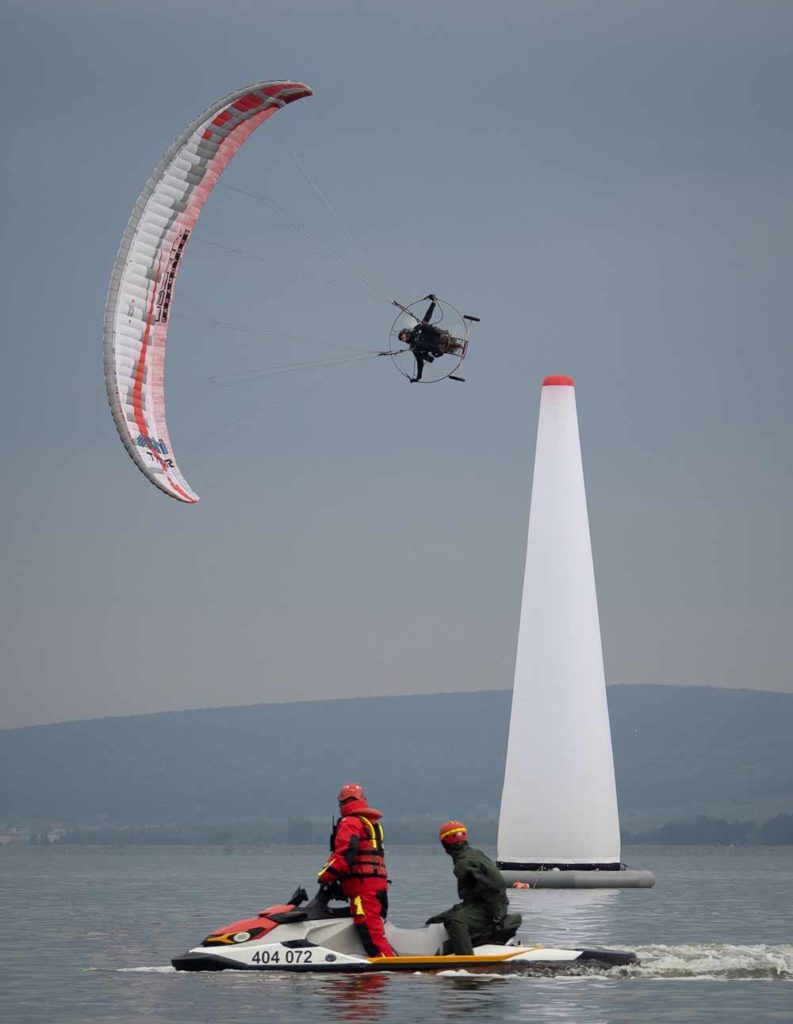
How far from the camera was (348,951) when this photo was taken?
23.2 metres

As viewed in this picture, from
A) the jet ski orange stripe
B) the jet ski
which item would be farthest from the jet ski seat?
the jet ski orange stripe

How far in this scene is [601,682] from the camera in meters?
46.6

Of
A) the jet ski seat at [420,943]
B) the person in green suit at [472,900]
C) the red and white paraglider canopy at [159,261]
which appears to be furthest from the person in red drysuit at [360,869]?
the red and white paraglider canopy at [159,261]

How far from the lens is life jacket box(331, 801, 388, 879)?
22672 mm

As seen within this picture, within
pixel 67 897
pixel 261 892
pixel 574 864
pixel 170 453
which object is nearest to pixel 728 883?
pixel 261 892

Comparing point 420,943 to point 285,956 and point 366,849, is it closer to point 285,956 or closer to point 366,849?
point 366,849

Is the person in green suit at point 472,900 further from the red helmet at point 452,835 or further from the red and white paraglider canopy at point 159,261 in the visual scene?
the red and white paraglider canopy at point 159,261

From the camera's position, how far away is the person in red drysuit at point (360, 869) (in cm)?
2264

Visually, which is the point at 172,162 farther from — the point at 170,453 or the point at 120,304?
the point at 170,453

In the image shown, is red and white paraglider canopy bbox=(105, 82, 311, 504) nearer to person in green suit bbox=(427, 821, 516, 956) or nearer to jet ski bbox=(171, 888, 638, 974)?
jet ski bbox=(171, 888, 638, 974)

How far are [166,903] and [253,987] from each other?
102ft

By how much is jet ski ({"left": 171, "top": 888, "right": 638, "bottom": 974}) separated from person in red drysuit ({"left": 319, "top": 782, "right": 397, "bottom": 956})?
23 cm

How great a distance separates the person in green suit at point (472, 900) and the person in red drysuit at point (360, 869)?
708mm

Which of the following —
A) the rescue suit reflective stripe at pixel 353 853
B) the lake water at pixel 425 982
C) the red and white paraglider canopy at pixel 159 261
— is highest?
the red and white paraglider canopy at pixel 159 261
